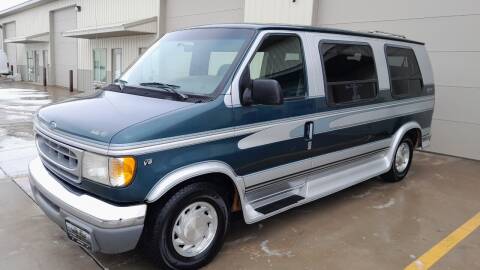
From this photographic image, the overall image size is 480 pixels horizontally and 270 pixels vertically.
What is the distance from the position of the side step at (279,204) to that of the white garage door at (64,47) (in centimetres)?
2284

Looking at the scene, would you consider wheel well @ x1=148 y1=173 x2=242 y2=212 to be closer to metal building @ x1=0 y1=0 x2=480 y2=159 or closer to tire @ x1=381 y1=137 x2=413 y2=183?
metal building @ x1=0 y1=0 x2=480 y2=159

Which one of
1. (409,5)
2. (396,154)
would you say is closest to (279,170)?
(396,154)

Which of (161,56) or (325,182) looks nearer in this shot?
(161,56)

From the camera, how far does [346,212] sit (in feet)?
16.3

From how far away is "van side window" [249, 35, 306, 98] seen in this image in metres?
3.87

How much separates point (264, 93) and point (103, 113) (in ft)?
4.46

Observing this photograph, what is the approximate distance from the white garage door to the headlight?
23.2m

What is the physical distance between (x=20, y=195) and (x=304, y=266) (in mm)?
3768

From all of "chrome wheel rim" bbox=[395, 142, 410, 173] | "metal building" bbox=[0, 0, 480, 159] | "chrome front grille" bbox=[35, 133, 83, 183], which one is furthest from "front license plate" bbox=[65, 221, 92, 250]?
"chrome wheel rim" bbox=[395, 142, 410, 173]

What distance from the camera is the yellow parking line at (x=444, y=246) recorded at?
3723 millimetres

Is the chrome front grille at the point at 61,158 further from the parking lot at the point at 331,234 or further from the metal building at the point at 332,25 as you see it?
the metal building at the point at 332,25

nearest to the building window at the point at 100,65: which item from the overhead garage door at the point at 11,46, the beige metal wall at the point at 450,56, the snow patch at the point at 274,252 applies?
the beige metal wall at the point at 450,56

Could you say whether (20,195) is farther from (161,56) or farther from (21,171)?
(161,56)

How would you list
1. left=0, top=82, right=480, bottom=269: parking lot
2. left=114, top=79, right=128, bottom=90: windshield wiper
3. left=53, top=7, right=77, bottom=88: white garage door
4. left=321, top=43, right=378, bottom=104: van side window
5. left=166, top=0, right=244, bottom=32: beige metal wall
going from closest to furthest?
left=0, top=82, right=480, bottom=269: parking lot → left=114, top=79, right=128, bottom=90: windshield wiper → left=321, top=43, right=378, bottom=104: van side window → left=166, top=0, right=244, bottom=32: beige metal wall → left=53, top=7, right=77, bottom=88: white garage door
